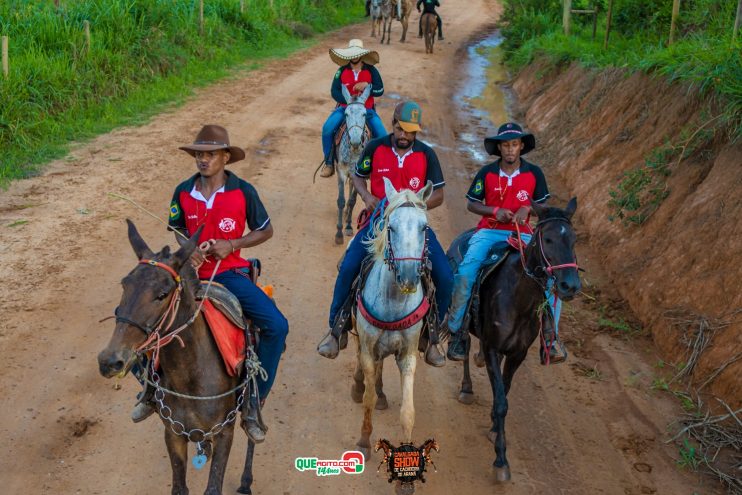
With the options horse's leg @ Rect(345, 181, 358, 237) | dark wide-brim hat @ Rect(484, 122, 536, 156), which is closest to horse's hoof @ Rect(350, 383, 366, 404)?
dark wide-brim hat @ Rect(484, 122, 536, 156)

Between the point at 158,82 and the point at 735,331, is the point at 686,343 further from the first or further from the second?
the point at 158,82

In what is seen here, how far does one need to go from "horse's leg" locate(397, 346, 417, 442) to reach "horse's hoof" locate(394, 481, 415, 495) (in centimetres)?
39

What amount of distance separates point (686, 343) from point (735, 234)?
A: 142 centimetres

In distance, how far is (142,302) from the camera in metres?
4.33

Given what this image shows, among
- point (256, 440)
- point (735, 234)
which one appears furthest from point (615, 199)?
point (256, 440)

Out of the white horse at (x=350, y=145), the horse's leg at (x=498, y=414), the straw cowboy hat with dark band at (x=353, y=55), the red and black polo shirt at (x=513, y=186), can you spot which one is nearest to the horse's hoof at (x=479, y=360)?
the horse's leg at (x=498, y=414)

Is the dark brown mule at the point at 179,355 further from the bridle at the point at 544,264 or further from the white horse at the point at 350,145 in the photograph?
the white horse at the point at 350,145

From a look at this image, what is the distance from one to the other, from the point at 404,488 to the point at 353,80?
24.7 ft

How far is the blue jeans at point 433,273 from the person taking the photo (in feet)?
22.3

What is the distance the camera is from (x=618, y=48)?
1614cm

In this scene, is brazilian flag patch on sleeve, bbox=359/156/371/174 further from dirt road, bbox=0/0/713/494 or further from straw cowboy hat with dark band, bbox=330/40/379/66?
straw cowboy hat with dark band, bbox=330/40/379/66

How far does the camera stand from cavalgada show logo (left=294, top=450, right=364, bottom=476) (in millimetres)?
6598

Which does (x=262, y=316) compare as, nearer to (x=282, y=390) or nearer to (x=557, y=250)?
(x=282, y=390)

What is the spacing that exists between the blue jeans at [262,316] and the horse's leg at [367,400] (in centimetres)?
94
